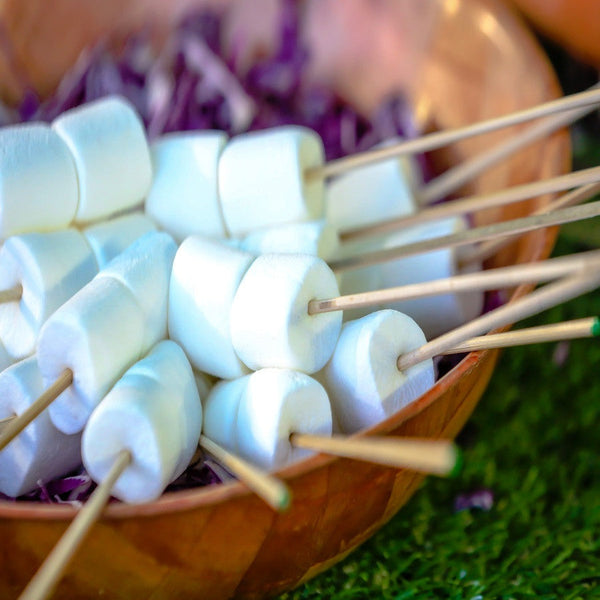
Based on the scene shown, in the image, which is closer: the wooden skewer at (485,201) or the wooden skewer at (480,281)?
the wooden skewer at (480,281)

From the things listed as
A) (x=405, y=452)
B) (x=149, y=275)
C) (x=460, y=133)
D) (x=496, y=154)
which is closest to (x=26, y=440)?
(x=149, y=275)

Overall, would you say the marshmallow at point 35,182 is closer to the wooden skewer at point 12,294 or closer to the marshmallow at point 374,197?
the wooden skewer at point 12,294

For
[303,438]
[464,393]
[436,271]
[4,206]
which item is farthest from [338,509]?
[4,206]

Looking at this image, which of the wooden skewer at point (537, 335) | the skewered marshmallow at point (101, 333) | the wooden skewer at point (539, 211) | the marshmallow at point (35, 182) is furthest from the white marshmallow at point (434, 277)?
the marshmallow at point (35, 182)

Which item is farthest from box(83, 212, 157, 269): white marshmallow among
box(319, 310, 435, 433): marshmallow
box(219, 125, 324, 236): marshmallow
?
box(319, 310, 435, 433): marshmallow

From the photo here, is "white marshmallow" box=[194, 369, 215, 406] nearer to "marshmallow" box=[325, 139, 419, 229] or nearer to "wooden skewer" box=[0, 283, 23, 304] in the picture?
"wooden skewer" box=[0, 283, 23, 304]

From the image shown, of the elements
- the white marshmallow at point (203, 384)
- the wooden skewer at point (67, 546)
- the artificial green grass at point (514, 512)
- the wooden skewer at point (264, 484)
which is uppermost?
the wooden skewer at point (67, 546)
